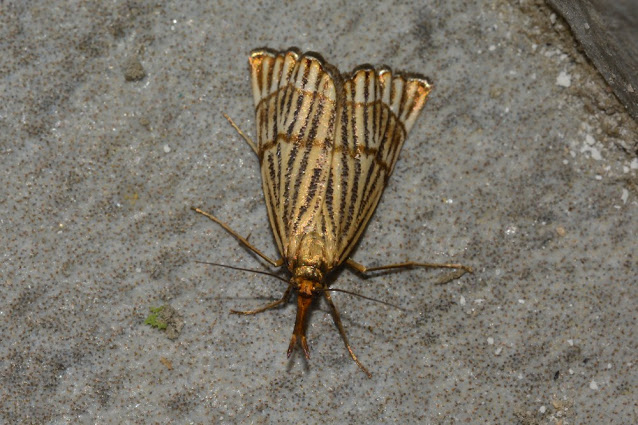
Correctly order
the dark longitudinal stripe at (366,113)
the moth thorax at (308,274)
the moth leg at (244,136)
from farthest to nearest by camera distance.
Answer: the moth leg at (244,136) < the dark longitudinal stripe at (366,113) < the moth thorax at (308,274)

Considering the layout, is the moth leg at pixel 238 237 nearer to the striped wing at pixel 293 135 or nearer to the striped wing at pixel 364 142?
the striped wing at pixel 293 135

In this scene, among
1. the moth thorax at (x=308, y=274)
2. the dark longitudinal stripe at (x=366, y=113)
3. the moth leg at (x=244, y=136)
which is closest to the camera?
the moth thorax at (x=308, y=274)

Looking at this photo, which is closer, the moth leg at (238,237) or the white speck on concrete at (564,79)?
the moth leg at (238,237)

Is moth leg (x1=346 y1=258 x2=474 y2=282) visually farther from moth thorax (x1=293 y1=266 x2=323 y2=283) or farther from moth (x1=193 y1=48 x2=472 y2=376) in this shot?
moth thorax (x1=293 y1=266 x2=323 y2=283)

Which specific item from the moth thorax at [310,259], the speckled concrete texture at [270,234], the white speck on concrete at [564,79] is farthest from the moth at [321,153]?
the white speck on concrete at [564,79]

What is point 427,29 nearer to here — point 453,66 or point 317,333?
point 453,66

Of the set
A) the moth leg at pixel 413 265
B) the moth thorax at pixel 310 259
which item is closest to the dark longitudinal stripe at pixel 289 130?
the moth thorax at pixel 310 259

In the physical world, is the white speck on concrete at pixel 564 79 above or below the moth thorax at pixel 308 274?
above

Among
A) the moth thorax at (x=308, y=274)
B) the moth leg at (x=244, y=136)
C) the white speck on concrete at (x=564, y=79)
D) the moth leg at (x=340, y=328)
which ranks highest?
the moth leg at (x=244, y=136)
